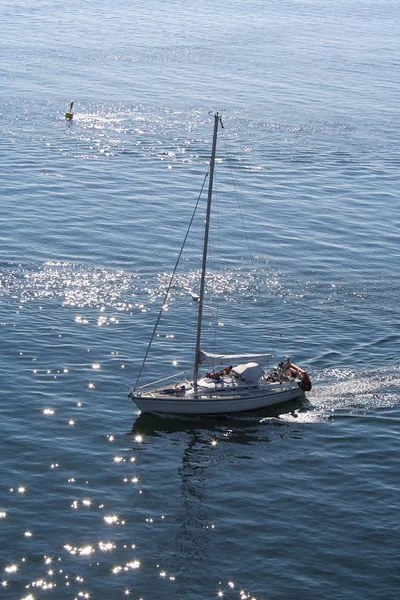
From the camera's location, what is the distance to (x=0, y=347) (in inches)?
3216

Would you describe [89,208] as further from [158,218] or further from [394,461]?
[394,461]

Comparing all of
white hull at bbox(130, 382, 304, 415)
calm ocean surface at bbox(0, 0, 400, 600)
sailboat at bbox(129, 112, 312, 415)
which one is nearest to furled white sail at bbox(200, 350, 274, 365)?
sailboat at bbox(129, 112, 312, 415)

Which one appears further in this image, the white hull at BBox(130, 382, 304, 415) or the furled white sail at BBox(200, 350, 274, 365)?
the furled white sail at BBox(200, 350, 274, 365)

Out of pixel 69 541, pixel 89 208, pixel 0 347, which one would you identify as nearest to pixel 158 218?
pixel 89 208

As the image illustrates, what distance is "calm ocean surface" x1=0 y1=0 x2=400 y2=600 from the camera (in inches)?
2223

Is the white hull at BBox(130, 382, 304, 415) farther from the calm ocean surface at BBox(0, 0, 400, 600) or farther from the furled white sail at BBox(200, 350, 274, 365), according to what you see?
the furled white sail at BBox(200, 350, 274, 365)

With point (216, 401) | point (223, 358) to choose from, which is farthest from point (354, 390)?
point (216, 401)

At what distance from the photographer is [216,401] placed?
→ 72188mm

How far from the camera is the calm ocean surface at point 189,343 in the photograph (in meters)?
56.5

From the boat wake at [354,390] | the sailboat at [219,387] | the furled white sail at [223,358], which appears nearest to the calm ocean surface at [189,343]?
the boat wake at [354,390]

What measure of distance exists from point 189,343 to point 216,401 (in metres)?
14.1

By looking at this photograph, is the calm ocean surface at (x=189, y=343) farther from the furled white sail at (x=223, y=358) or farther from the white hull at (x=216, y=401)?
the furled white sail at (x=223, y=358)

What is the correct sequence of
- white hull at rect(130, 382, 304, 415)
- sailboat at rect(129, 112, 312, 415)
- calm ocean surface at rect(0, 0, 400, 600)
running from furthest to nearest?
sailboat at rect(129, 112, 312, 415)
white hull at rect(130, 382, 304, 415)
calm ocean surface at rect(0, 0, 400, 600)

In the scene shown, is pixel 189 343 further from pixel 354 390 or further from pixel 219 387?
pixel 354 390
